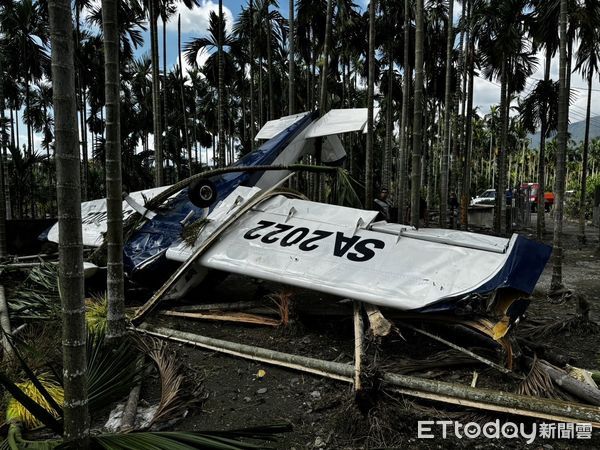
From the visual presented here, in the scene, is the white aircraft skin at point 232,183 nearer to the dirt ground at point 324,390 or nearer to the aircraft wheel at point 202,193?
the aircraft wheel at point 202,193

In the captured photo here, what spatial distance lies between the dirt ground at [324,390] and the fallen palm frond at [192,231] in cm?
120

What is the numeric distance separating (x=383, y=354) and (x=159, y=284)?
3884 millimetres

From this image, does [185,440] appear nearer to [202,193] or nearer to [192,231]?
[192,231]

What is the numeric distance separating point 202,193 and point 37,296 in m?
2.92

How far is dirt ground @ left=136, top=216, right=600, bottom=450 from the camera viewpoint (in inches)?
141

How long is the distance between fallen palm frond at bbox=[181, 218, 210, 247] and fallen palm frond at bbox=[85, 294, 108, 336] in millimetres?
1481

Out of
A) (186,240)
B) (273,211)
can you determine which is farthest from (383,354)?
(186,240)

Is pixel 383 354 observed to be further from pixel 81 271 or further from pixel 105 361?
pixel 81 271

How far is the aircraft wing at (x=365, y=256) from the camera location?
4.80 m

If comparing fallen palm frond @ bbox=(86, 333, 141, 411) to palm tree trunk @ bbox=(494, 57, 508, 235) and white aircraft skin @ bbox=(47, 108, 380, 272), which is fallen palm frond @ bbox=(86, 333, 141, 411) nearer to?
white aircraft skin @ bbox=(47, 108, 380, 272)

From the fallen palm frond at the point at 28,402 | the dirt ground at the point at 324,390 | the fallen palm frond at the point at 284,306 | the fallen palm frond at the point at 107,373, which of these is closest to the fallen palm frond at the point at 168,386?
the dirt ground at the point at 324,390

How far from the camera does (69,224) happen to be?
2195 mm

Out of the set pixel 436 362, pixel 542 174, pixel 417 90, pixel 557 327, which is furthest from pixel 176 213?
pixel 542 174

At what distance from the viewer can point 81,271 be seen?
2.26m
